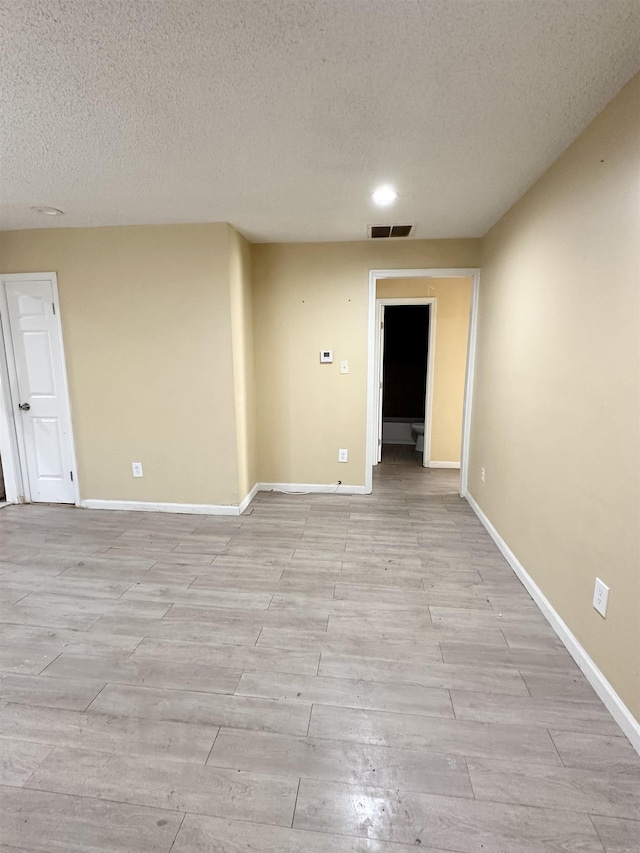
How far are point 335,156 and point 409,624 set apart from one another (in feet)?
8.03

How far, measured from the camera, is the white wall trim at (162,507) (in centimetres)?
348

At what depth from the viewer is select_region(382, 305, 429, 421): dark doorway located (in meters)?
6.47

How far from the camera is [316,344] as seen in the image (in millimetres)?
3771

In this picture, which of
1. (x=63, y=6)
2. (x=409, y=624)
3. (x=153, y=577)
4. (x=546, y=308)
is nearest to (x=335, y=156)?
(x=63, y=6)

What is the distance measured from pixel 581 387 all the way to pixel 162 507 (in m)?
3.24

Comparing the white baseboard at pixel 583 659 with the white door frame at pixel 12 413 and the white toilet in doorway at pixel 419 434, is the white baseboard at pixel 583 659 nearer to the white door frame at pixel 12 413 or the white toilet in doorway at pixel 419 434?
the white toilet in doorway at pixel 419 434

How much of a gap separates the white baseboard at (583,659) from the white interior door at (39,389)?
146 inches

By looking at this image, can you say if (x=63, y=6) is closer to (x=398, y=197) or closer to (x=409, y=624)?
(x=398, y=197)

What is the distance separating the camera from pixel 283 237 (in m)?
3.49

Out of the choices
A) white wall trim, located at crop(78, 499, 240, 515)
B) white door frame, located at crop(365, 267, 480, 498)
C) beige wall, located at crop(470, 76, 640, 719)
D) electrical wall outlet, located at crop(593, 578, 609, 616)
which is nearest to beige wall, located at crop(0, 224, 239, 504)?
white wall trim, located at crop(78, 499, 240, 515)

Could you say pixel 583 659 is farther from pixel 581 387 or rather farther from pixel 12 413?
pixel 12 413

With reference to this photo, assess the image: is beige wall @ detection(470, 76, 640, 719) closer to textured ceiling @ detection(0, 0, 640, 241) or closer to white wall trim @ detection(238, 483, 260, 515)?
textured ceiling @ detection(0, 0, 640, 241)

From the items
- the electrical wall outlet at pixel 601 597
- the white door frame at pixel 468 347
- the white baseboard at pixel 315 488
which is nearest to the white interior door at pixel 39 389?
the white baseboard at pixel 315 488

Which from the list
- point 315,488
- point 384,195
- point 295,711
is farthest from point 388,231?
point 295,711
